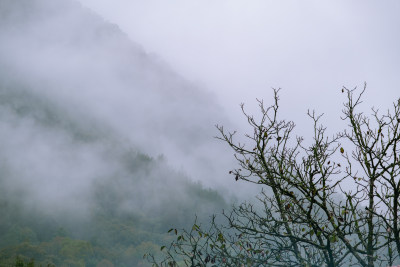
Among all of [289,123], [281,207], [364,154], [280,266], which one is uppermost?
[289,123]

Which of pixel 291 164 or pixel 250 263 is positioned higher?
pixel 291 164

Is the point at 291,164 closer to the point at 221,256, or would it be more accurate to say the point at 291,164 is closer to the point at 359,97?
the point at 359,97

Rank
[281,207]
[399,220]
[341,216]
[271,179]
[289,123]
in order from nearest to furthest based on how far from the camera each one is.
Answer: [399,220]
[341,216]
[271,179]
[281,207]
[289,123]

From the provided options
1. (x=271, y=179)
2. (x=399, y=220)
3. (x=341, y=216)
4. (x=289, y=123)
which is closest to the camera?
(x=399, y=220)

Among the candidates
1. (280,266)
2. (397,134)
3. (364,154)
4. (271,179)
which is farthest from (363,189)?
(280,266)

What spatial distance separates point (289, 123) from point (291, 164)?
A: 5.12 ft

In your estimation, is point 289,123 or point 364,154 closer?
point 364,154

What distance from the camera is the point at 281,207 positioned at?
905 cm

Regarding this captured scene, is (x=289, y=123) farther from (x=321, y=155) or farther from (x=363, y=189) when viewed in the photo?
(x=363, y=189)

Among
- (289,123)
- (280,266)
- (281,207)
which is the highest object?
(289,123)

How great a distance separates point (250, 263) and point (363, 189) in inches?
132

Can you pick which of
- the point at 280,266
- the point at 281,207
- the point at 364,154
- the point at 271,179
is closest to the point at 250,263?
the point at 280,266

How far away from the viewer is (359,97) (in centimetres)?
895

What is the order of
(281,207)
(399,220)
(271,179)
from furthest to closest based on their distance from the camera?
(281,207), (271,179), (399,220)
